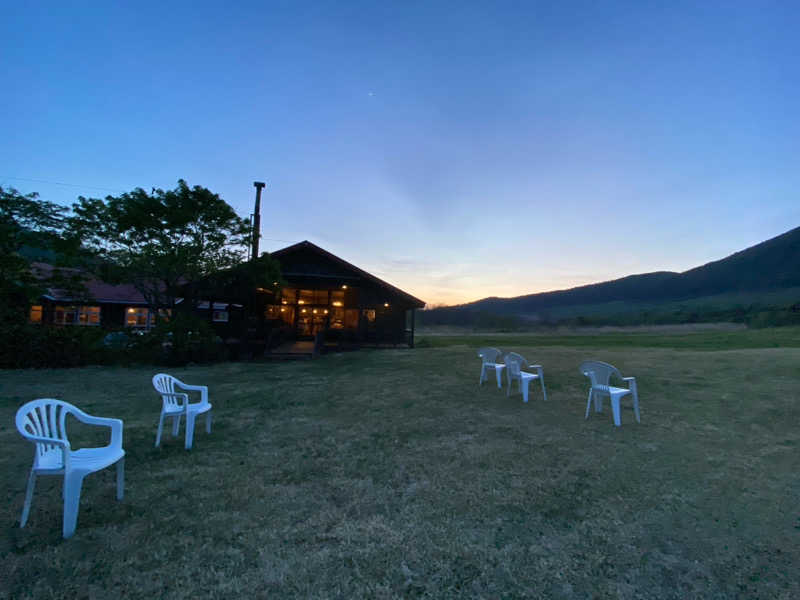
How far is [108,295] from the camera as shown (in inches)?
853

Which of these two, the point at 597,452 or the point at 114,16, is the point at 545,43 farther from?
the point at 114,16

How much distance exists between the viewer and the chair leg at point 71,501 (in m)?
2.37

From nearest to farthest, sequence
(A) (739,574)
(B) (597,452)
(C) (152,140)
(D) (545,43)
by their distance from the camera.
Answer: (A) (739,574)
(B) (597,452)
(D) (545,43)
(C) (152,140)

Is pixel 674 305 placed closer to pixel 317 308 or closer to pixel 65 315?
pixel 317 308

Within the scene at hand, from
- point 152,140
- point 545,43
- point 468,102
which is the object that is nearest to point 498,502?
point 545,43

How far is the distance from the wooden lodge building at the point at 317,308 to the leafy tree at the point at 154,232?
9.43ft

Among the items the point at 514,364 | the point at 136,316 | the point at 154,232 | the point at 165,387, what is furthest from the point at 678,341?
the point at 136,316

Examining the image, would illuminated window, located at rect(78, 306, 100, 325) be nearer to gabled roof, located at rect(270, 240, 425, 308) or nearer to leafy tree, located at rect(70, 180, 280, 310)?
leafy tree, located at rect(70, 180, 280, 310)

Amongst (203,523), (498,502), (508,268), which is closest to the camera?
(203,523)

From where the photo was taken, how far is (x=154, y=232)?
11414 millimetres

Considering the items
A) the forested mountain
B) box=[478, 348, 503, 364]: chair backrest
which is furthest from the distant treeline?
box=[478, 348, 503, 364]: chair backrest

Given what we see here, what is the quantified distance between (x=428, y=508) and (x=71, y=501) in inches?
105

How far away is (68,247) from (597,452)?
15163 mm

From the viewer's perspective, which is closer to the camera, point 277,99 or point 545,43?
point 545,43
